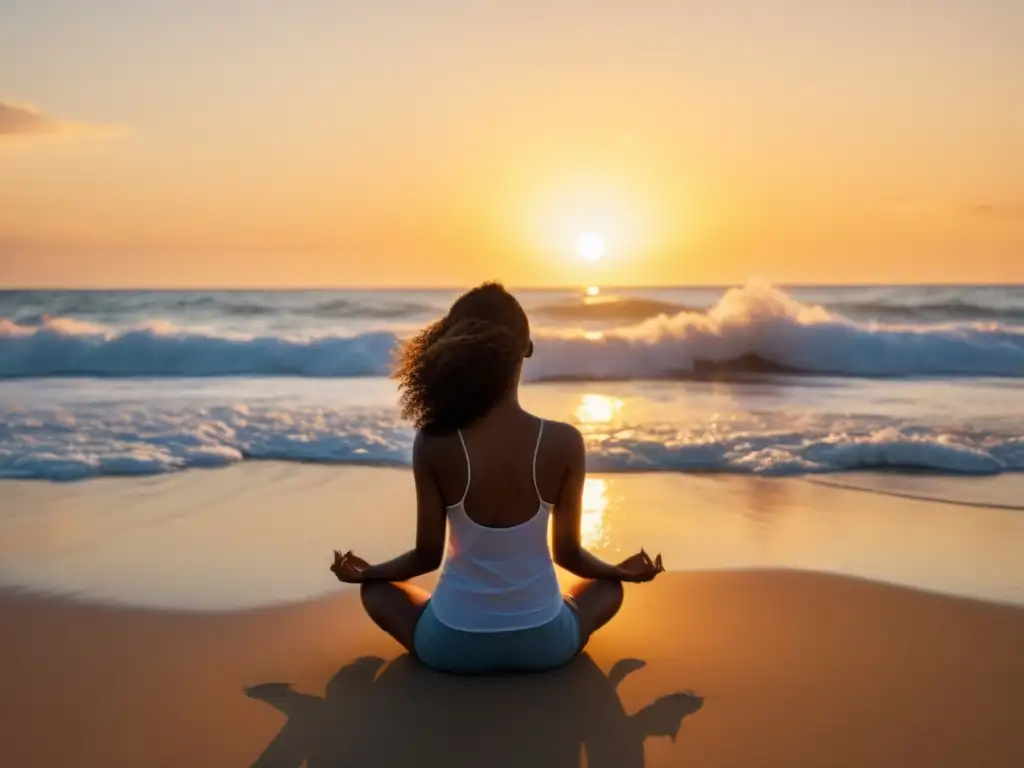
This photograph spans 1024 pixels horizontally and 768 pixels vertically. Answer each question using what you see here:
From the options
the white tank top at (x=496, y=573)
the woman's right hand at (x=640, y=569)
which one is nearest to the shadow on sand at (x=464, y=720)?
the white tank top at (x=496, y=573)

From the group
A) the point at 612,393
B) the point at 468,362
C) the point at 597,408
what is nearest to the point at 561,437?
the point at 468,362

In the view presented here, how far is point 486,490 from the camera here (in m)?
3.54

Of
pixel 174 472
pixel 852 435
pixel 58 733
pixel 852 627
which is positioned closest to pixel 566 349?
pixel 852 435

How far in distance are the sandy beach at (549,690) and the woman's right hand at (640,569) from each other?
14.6 inches

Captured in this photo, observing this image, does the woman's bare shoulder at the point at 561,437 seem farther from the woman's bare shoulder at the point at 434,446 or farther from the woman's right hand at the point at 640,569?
the woman's right hand at the point at 640,569

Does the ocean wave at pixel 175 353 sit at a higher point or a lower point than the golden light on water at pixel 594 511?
higher

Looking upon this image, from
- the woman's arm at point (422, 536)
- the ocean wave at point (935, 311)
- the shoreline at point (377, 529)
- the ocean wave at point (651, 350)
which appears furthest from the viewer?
the ocean wave at point (935, 311)

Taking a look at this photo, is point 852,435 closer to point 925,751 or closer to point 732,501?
point 732,501

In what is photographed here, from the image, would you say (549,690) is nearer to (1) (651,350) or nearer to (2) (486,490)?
(2) (486,490)

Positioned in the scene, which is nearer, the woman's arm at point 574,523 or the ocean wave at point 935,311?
the woman's arm at point 574,523

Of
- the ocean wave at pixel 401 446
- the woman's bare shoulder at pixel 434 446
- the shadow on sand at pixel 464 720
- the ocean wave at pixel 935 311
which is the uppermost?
the ocean wave at pixel 935 311

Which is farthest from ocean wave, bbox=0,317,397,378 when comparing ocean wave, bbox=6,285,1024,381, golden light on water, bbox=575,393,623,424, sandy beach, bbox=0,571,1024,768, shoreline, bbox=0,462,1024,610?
sandy beach, bbox=0,571,1024,768

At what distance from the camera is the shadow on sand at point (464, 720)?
317 cm

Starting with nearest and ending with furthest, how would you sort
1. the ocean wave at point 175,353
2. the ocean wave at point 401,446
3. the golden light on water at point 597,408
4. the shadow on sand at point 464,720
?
the shadow on sand at point 464,720, the ocean wave at point 401,446, the golden light on water at point 597,408, the ocean wave at point 175,353
